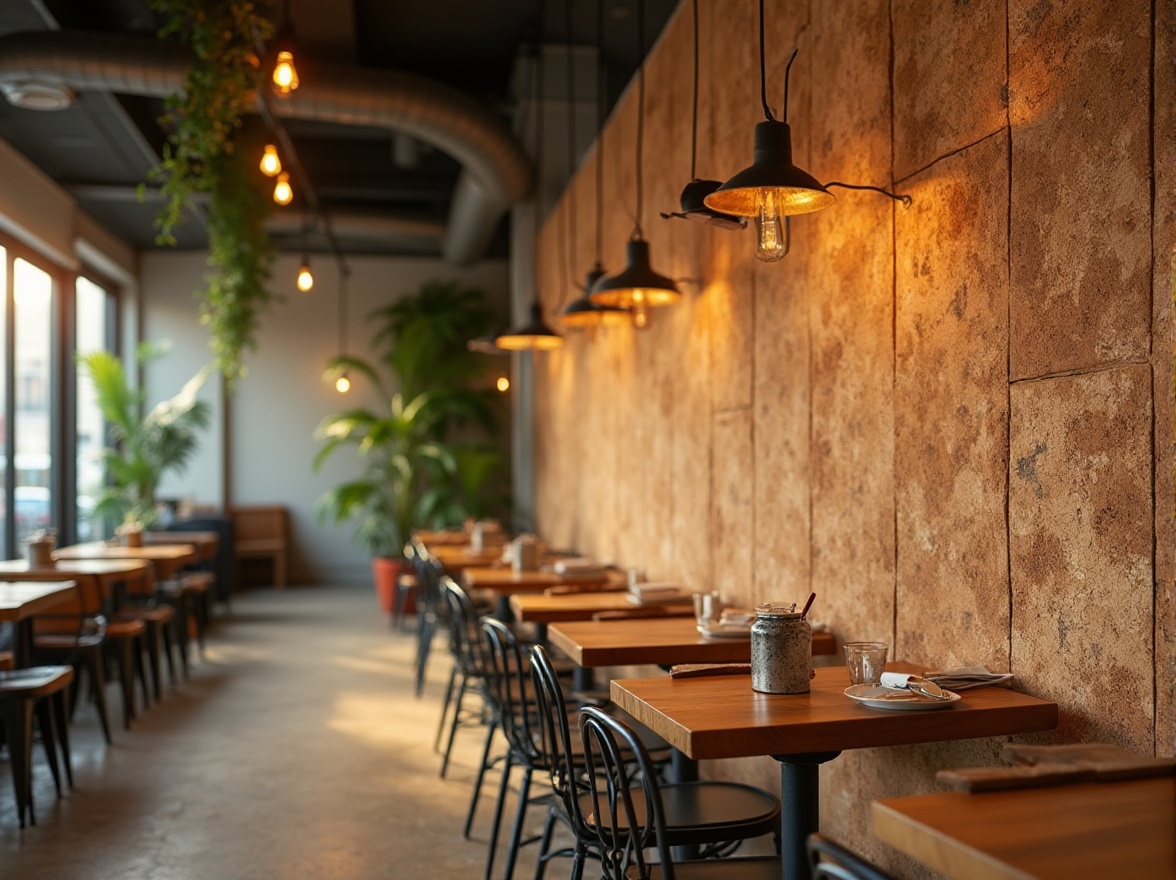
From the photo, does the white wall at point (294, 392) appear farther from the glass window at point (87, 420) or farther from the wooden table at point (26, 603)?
the wooden table at point (26, 603)

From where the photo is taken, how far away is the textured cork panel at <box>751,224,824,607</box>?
358 centimetres

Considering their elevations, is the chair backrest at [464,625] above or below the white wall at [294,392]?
below

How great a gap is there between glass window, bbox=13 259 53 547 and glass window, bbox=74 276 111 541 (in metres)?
0.61

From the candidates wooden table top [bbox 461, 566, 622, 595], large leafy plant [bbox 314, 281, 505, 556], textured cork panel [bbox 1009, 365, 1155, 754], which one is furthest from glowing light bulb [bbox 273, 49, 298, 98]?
large leafy plant [bbox 314, 281, 505, 556]

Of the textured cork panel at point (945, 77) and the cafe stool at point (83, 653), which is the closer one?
the textured cork panel at point (945, 77)

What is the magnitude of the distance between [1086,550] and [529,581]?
3042 millimetres

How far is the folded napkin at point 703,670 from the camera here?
261cm

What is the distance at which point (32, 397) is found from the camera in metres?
8.42

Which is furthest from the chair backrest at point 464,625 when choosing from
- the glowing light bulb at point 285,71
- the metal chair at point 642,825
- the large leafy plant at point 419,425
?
the large leafy plant at point 419,425

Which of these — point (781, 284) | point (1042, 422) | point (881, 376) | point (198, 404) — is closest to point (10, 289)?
point (198, 404)

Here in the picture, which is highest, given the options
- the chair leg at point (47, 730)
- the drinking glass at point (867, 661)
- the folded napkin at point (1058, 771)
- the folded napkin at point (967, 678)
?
the drinking glass at point (867, 661)

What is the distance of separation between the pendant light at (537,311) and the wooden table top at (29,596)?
2430 mm

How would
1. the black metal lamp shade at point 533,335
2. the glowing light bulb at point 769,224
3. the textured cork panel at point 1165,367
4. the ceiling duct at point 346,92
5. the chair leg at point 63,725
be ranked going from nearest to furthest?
the textured cork panel at point 1165,367
the glowing light bulb at point 769,224
the chair leg at point 63,725
the black metal lamp shade at point 533,335
the ceiling duct at point 346,92

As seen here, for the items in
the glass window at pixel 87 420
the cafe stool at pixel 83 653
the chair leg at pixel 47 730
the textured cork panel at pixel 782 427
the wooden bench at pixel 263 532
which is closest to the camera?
the textured cork panel at pixel 782 427
